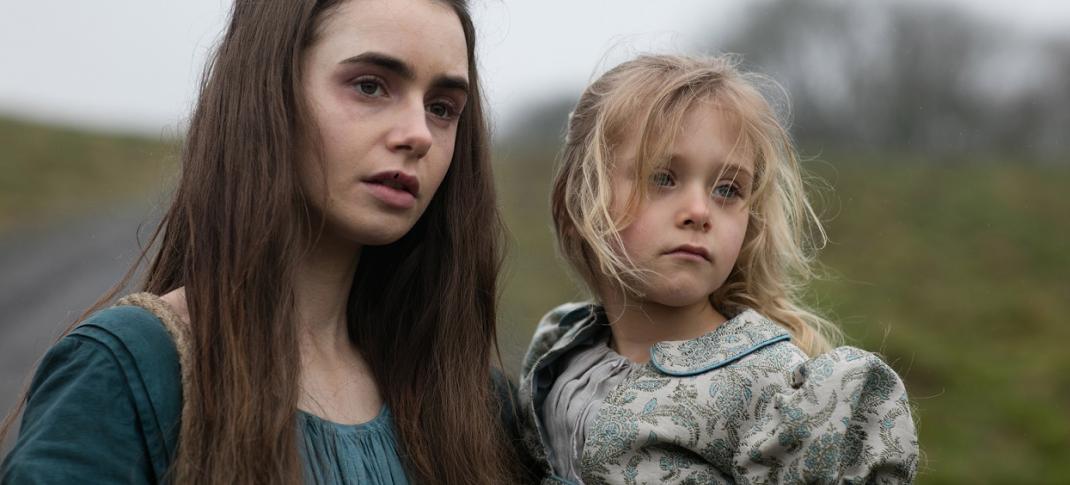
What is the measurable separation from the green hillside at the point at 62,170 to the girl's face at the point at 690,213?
1672 centimetres

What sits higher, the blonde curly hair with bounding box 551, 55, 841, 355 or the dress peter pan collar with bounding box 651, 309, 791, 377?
the blonde curly hair with bounding box 551, 55, 841, 355

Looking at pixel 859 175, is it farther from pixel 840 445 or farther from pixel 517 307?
pixel 840 445

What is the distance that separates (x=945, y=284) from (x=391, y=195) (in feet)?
35.6

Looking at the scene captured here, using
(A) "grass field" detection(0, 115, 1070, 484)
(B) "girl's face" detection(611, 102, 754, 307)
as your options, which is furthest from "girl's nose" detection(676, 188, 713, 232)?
(A) "grass field" detection(0, 115, 1070, 484)

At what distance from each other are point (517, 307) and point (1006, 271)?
17.6 feet

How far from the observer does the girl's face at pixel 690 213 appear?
2.50m

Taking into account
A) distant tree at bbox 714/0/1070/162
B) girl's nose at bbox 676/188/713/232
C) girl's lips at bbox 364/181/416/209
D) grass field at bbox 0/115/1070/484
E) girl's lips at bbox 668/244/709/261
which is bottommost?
grass field at bbox 0/115/1070/484

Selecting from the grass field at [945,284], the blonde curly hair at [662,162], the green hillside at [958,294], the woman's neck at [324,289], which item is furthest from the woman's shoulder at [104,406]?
the green hillside at [958,294]

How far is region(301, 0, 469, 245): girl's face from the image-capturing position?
92.0 inches

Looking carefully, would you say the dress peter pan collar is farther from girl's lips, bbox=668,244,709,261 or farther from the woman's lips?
the woman's lips

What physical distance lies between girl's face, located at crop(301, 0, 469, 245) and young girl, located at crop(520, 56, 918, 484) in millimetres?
446

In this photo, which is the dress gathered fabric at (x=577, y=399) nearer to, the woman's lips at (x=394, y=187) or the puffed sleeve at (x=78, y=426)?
the woman's lips at (x=394, y=187)

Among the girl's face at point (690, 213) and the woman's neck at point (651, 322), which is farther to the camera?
the woman's neck at point (651, 322)

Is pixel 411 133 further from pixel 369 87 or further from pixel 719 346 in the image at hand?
pixel 719 346
